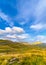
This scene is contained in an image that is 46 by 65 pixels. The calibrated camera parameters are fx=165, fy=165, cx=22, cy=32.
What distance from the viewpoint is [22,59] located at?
24078 mm

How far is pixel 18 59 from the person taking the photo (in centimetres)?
2458

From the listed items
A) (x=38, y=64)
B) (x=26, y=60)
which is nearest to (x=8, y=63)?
(x=26, y=60)

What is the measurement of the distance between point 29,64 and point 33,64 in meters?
0.62

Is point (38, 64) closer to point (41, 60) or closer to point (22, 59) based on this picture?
point (41, 60)

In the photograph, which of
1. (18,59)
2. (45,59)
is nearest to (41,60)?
(45,59)

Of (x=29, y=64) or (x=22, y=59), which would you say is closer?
(x=29, y=64)

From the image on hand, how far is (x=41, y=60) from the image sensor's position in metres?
22.8

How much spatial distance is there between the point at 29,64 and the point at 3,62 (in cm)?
393

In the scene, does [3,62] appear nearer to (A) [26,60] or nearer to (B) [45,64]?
(A) [26,60]

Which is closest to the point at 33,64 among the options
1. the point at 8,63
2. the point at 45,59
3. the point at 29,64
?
the point at 29,64

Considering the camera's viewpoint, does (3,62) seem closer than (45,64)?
No

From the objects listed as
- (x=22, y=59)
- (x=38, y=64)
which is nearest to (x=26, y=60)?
(x=22, y=59)

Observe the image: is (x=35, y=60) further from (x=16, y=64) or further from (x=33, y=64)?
(x=16, y=64)

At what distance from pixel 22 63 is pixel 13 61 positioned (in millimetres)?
1820
